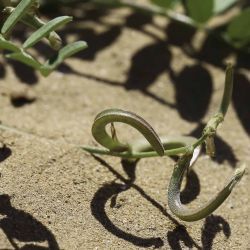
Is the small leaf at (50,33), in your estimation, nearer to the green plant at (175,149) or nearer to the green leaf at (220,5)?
the green plant at (175,149)

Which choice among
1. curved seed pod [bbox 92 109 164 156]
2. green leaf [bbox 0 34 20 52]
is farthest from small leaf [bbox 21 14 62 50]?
curved seed pod [bbox 92 109 164 156]

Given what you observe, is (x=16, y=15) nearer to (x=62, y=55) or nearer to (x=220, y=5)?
(x=62, y=55)

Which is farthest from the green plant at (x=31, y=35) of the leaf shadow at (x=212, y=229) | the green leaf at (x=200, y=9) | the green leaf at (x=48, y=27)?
the green leaf at (x=200, y=9)

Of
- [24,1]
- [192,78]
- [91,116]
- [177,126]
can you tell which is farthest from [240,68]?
[24,1]

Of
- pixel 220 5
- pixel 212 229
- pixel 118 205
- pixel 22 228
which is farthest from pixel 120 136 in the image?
Answer: pixel 220 5

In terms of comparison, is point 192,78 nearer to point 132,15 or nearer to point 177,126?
point 177,126
